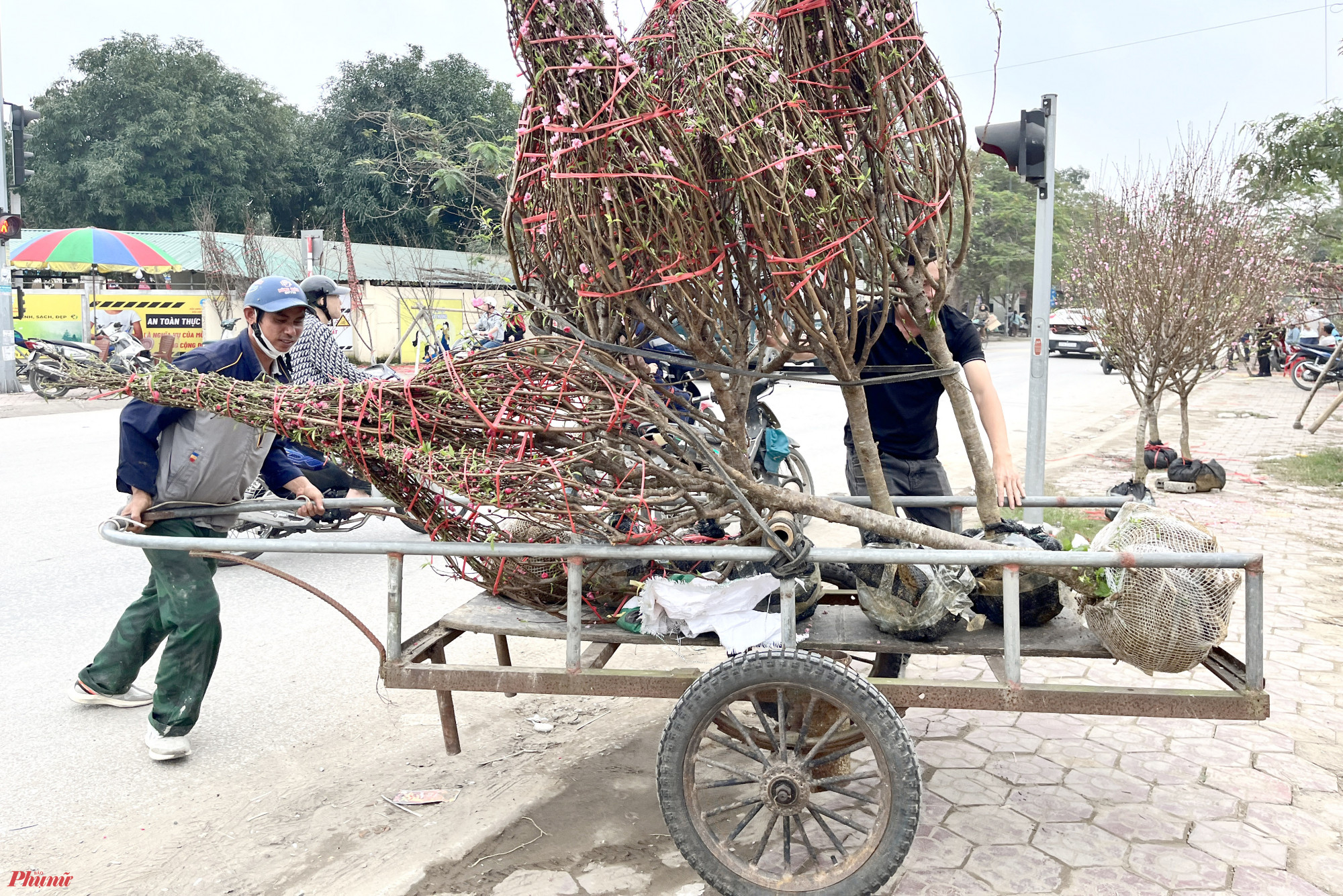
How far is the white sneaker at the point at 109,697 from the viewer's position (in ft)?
13.3

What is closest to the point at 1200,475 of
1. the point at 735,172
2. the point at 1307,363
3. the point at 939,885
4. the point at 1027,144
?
the point at 1027,144

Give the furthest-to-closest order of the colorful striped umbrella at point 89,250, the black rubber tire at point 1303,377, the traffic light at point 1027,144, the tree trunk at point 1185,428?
the black rubber tire at point 1303,377, the colorful striped umbrella at point 89,250, the tree trunk at point 1185,428, the traffic light at point 1027,144

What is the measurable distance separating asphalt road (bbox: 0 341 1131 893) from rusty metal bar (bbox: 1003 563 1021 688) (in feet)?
5.33

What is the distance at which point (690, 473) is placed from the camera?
279 cm

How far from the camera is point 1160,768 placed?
3.45 metres

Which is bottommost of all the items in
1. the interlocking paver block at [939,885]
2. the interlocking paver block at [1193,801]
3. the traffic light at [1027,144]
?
the interlocking paver block at [939,885]

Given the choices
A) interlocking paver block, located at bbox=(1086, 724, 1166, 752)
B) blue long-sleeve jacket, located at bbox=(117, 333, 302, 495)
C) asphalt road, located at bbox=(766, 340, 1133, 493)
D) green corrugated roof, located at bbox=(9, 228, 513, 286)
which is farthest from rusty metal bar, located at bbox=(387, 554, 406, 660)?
green corrugated roof, located at bbox=(9, 228, 513, 286)

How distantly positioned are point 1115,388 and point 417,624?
19.1m

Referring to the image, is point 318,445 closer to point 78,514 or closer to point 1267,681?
point 1267,681

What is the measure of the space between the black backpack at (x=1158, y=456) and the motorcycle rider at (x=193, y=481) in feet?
27.4

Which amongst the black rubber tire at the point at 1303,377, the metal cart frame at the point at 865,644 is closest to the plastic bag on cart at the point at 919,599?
the metal cart frame at the point at 865,644

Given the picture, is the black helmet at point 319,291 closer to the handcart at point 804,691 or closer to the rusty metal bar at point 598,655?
the handcart at point 804,691

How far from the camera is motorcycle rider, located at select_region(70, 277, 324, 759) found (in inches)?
133

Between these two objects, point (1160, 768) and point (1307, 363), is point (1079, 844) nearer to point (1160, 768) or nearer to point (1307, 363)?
point (1160, 768)
